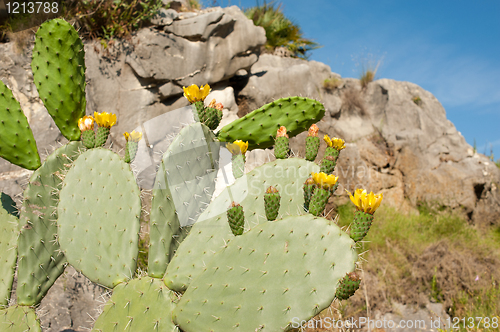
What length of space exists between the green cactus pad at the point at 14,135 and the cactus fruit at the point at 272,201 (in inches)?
59.9

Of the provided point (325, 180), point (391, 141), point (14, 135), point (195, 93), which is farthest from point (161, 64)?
point (391, 141)

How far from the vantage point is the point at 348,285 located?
1.01m

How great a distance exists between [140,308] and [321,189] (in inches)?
35.1

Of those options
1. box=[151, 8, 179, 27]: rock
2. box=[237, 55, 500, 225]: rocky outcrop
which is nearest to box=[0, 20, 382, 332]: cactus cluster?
box=[151, 8, 179, 27]: rock

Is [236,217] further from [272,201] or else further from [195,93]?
[195,93]

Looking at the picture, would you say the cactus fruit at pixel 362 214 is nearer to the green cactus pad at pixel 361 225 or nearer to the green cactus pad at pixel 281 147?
the green cactus pad at pixel 361 225

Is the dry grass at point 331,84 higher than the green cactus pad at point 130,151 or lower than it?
higher

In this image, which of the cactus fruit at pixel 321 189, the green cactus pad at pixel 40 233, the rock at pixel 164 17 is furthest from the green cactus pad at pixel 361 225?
the rock at pixel 164 17

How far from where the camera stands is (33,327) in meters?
1.60

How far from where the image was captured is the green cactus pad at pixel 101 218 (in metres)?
1.43

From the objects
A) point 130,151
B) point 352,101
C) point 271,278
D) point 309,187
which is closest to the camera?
point 271,278

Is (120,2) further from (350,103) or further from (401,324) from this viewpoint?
(401,324)

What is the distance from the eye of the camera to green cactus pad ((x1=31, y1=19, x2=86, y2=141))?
1788mm

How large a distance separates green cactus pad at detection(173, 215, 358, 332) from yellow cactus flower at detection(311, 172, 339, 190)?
13 cm
